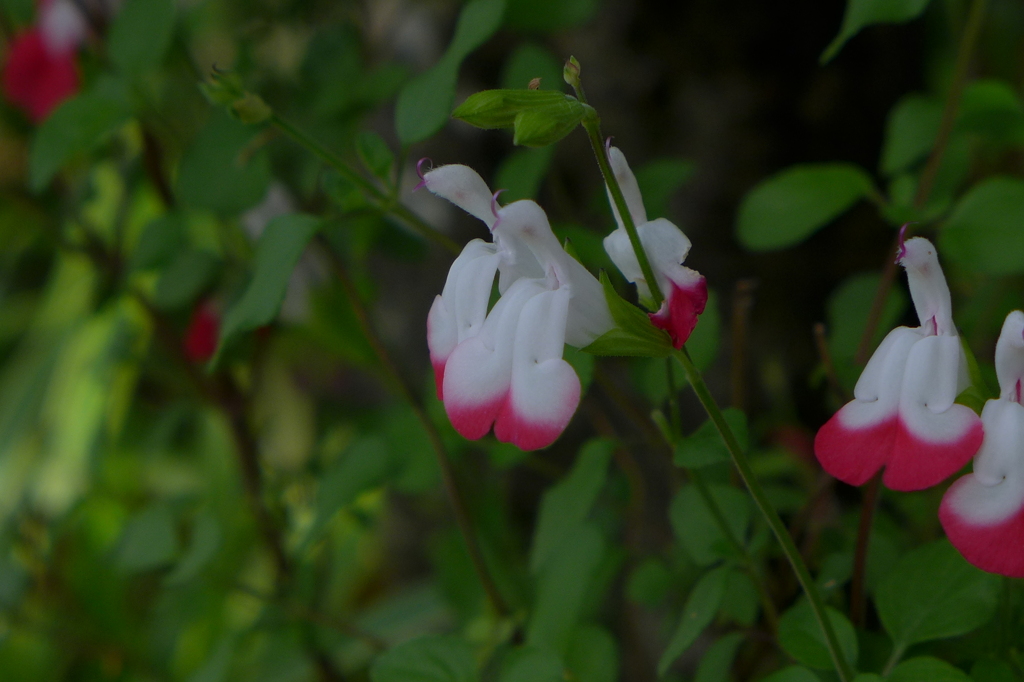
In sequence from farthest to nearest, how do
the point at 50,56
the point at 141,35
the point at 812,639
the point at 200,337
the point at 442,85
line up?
the point at 200,337, the point at 50,56, the point at 141,35, the point at 442,85, the point at 812,639

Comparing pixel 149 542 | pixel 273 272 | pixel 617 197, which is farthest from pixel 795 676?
pixel 149 542

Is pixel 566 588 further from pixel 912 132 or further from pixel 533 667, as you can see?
pixel 912 132

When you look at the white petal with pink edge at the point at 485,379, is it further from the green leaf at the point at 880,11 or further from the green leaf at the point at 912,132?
the green leaf at the point at 912,132

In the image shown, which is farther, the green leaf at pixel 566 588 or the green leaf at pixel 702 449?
the green leaf at pixel 566 588

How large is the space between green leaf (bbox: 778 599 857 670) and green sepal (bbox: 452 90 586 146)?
0.92 ft

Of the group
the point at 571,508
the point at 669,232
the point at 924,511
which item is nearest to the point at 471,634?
the point at 571,508

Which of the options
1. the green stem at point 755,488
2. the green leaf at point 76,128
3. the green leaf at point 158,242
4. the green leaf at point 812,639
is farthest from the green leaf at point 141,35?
the green leaf at point 812,639

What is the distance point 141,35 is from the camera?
0.65 m

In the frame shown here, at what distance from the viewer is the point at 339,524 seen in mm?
1189

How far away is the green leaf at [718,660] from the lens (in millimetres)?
493

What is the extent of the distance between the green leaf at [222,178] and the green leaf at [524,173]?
0.62 ft

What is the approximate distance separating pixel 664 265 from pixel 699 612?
20 centimetres

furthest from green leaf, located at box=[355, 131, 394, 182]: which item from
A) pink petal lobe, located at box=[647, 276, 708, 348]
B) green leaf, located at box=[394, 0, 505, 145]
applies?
pink petal lobe, located at box=[647, 276, 708, 348]

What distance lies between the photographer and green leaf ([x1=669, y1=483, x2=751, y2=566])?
51 cm
